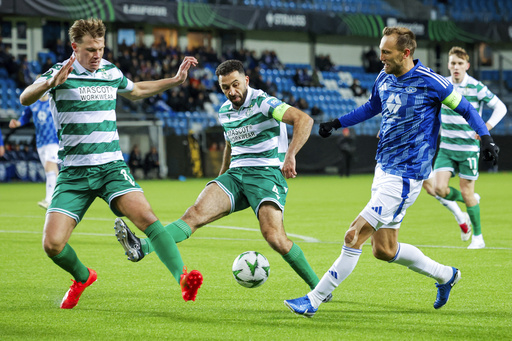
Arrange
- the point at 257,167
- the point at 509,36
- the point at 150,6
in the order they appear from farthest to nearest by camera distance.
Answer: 1. the point at 509,36
2. the point at 150,6
3. the point at 257,167

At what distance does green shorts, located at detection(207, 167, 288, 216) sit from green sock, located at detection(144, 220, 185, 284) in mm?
838

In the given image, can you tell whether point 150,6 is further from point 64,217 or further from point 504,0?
point 64,217

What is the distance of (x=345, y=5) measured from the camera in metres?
36.2

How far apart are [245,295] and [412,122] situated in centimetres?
188

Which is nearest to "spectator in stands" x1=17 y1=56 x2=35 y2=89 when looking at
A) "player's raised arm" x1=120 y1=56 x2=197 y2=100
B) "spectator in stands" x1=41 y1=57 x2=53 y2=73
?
"spectator in stands" x1=41 y1=57 x2=53 y2=73

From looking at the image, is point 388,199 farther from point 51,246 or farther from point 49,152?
point 49,152

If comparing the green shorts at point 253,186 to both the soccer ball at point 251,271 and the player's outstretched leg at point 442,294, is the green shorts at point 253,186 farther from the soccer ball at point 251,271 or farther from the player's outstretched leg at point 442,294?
the player's outstretched leg at point 442,294

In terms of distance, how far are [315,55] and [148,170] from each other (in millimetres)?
13963

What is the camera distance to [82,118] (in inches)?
220

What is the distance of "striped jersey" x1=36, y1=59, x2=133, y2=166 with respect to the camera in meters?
5.56

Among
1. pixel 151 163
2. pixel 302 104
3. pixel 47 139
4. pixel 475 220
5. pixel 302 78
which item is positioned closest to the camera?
pixel 475 220

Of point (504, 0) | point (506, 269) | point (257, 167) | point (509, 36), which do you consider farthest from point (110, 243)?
point (504, 0)

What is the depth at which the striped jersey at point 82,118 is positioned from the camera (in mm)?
5562

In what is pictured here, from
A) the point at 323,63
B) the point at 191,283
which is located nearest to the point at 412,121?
the point at 191,283
